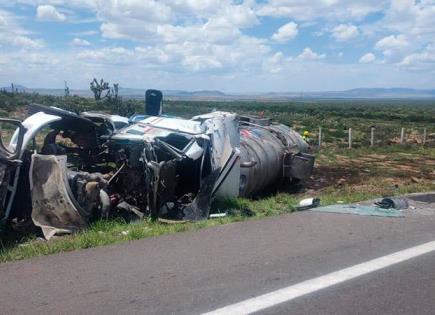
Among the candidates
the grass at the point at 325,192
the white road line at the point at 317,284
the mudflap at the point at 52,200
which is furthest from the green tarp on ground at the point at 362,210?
the mudflap at the point at 52,200

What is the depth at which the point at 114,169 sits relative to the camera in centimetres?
988

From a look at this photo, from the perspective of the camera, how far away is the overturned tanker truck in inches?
297

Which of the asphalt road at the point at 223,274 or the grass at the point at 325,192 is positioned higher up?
the asphalt road at the point at 223,274

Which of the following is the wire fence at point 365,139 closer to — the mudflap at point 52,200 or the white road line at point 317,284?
the mudflap at point 52,200

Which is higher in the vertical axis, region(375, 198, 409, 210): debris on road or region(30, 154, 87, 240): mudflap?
region(30, 154, 87, 240): mudflap

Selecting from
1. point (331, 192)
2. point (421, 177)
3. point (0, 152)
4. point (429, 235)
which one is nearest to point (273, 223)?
point (429, 235)

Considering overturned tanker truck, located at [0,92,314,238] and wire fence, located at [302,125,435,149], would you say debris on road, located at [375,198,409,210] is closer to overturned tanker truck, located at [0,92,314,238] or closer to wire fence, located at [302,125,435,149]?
overturned tanker truck, located at [0,92,314,238]

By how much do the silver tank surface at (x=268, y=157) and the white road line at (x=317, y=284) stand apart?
5274 mm

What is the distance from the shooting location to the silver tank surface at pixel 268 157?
11617 millimetres

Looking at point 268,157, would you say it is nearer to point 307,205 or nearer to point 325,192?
point 325,192

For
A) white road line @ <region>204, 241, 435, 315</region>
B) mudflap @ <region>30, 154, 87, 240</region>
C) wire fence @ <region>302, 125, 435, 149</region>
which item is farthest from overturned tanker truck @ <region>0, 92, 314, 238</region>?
wire fence @ <region>302, 125, 435, 149</region>

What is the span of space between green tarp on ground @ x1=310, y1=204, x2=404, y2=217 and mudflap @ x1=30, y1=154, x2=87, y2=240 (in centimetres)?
372

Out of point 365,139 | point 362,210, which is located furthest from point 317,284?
point 365,139

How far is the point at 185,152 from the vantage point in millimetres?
9188
